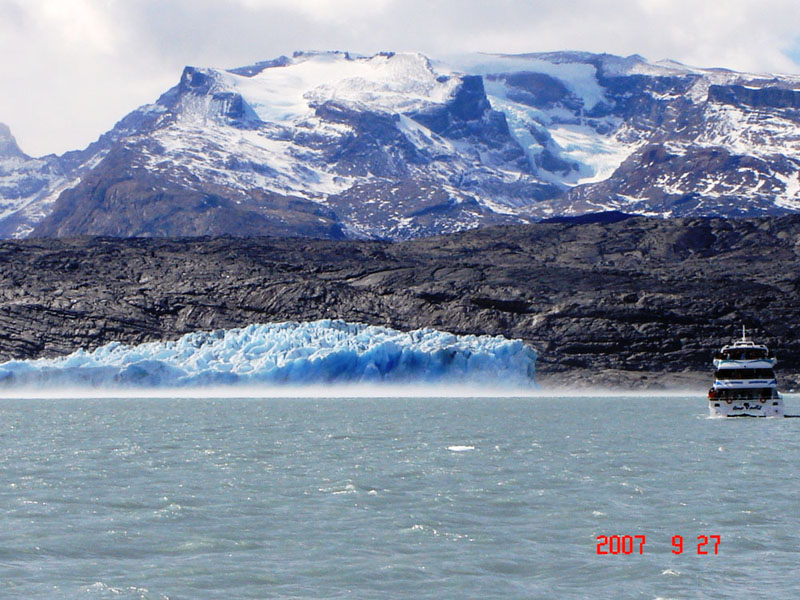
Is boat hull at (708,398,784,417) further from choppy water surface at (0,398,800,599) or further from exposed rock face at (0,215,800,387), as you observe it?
exposed rock face at (0,215,800,387)

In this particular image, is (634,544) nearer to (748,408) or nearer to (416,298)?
(748,408)

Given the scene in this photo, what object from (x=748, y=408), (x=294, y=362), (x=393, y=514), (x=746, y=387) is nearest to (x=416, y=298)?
(x=294, y=362)

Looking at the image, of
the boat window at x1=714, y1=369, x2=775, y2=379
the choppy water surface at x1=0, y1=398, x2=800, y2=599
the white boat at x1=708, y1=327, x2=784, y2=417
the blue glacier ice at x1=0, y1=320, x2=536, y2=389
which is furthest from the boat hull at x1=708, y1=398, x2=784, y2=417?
the blue glacier ice at x1=0, y1=320, x2=536, y2=389

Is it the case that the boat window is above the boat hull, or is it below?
above

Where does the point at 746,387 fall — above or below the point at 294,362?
below

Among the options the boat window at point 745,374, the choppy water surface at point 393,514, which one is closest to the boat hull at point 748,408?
the boat window at point 745,374
